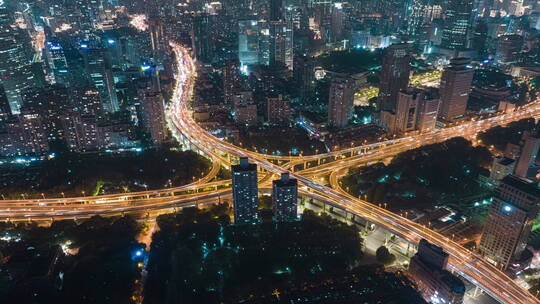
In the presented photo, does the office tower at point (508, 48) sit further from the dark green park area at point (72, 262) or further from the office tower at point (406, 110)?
the dark green park area at point (72, 262)

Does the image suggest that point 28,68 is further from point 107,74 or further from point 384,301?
point 384,301

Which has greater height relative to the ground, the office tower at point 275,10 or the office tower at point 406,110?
the office tower at point 275,10

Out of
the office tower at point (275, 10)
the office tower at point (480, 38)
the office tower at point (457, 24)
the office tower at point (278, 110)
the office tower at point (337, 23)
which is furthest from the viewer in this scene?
the office tower at point (337, 23)

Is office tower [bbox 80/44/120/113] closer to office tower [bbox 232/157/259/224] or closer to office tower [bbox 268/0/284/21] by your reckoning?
office tower [bbox 232/157/259/224]

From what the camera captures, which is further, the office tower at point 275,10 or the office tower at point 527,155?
the office tower at point 275,10

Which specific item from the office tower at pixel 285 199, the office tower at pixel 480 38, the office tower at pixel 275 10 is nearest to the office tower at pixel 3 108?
the office tower at pixel 285 199

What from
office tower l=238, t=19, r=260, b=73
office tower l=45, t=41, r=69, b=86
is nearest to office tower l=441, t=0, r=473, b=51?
office tower l=238, t=19, r=260, b=73

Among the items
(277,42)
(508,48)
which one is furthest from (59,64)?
(508,48)
